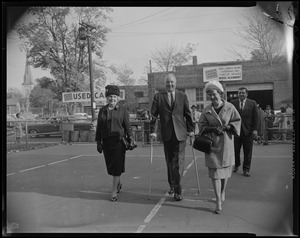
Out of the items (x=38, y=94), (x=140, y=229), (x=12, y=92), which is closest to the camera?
(x=140, y=229)

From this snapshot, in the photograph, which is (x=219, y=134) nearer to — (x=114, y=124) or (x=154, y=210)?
(x=154, y=210)

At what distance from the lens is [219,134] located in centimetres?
479

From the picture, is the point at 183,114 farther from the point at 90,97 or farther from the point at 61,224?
the point at 90,97

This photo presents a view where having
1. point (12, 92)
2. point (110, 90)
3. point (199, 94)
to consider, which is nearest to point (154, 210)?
point (110, 90)

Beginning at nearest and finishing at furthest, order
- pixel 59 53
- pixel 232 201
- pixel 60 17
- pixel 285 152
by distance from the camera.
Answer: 1. pixel 60 17
2. pixel 232 201
3. pixel 59 53
4. pixel 285 152

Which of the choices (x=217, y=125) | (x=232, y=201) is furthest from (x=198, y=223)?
(x=217, y=125)

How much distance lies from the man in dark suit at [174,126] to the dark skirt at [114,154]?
645mm

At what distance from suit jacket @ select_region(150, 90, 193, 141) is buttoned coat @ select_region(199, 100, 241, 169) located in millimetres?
515

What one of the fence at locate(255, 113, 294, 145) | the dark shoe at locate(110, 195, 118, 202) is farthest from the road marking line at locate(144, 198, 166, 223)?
the fence at locate(255, 113, 294, 145)

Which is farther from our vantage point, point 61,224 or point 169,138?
point 169,138

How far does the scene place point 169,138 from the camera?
5375mm

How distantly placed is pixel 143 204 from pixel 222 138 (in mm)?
1685

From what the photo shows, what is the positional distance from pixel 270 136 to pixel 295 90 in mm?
10573

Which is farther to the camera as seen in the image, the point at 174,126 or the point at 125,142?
the point at 125,142
